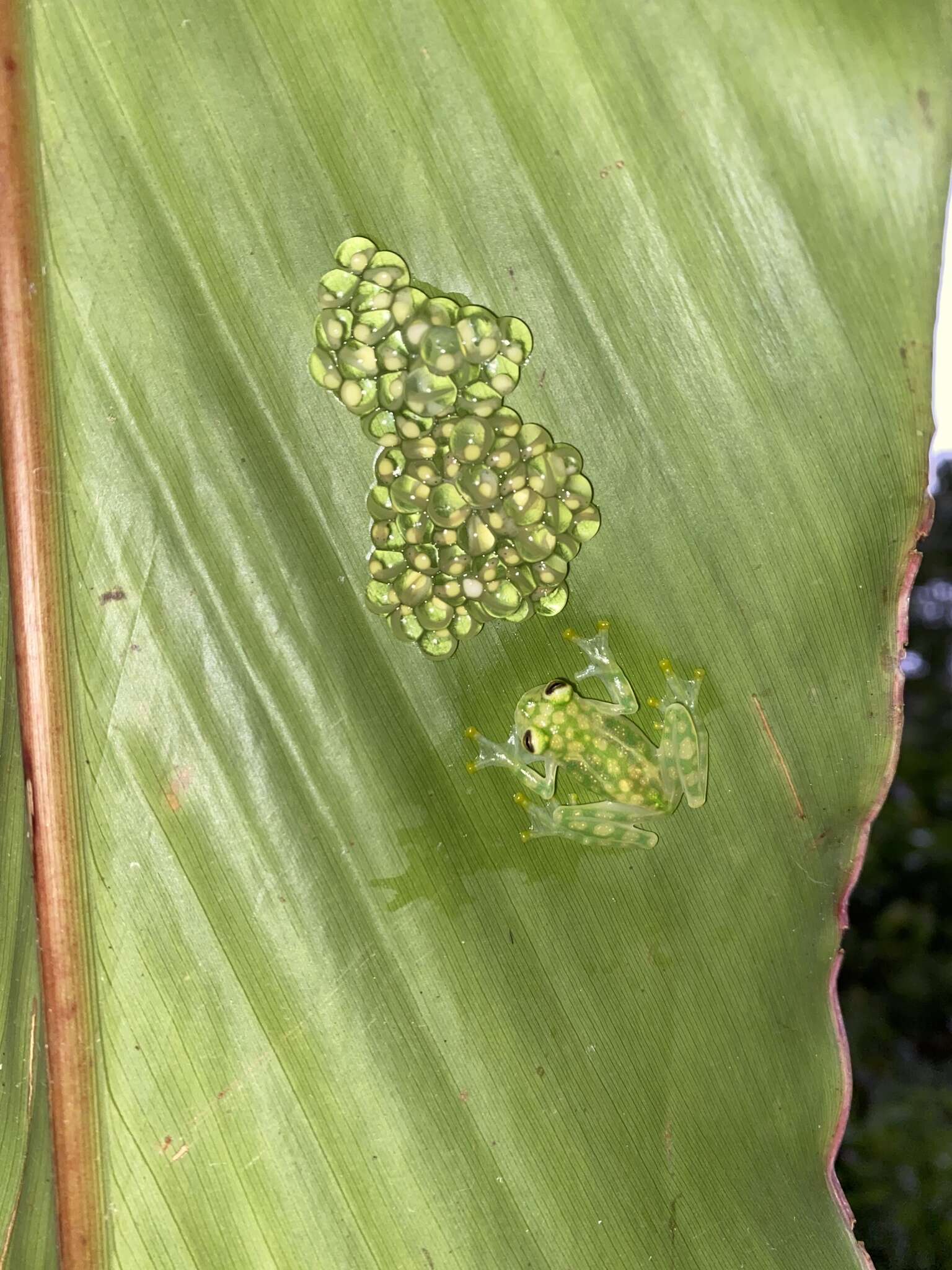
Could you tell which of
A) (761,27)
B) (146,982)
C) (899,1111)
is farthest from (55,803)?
(899,1111)

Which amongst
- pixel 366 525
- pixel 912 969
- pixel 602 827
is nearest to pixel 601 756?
pixel 602 827

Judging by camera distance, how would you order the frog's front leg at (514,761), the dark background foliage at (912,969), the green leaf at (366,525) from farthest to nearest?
the dark background foliage at (912,969) < the frog's front leg at (514,761) < the green leaf at (366,525)

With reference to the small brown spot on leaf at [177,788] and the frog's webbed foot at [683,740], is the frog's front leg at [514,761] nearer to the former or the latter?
the frog's webbed foot at [683,740]

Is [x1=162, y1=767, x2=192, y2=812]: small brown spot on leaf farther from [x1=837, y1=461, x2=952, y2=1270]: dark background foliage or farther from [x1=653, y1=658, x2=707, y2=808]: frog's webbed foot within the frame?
[x1=837, y1=461, x2=952, y2=1270]: dark background foliage

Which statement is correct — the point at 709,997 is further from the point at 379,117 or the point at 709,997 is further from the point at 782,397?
the point at 379,117

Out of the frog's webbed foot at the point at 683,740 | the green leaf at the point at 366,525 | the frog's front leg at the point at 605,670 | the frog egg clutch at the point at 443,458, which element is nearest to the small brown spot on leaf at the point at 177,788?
the green leaf at the point at 366,525

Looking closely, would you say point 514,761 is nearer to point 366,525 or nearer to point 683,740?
point 683,740
